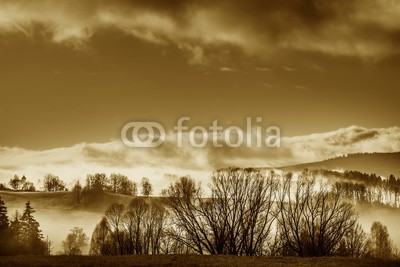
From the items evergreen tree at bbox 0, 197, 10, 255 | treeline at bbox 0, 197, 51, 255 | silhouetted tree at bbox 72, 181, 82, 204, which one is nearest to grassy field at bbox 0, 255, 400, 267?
evergreen tree at bbox 0, 197, 10, 255

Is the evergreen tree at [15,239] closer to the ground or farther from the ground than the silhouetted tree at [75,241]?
farther from the ground

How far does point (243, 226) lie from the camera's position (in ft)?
200

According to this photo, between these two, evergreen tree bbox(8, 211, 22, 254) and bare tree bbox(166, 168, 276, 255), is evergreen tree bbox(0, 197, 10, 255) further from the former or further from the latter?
bare tree bbox(166, 168, 276, 255)

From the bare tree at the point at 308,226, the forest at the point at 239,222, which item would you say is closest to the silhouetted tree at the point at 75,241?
the forest at the point at 239,222

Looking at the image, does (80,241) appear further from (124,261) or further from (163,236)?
(124,261)

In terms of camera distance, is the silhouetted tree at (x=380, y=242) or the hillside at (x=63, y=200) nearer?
the silhouetted tree at (x=380, y=242)

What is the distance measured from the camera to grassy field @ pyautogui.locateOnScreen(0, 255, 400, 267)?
37000 millimetres

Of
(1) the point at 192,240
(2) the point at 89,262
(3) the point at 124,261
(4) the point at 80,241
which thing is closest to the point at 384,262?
(3) the point at 124,261

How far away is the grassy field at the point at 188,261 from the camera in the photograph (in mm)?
37000

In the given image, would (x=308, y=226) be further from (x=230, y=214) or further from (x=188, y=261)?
(x=188, y=261)

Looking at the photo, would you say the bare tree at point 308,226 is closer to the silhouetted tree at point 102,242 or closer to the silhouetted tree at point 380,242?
the silhouetted tree at point 102,242

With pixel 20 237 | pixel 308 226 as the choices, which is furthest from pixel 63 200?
pixel 308 226

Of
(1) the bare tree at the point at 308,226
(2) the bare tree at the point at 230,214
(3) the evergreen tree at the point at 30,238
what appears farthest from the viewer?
(3) the evergreen tree at the point at 30,238

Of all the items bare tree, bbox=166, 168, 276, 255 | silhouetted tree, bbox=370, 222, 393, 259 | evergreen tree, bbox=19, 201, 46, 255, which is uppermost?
bare tree, bbox=166, 168, 276, 255
